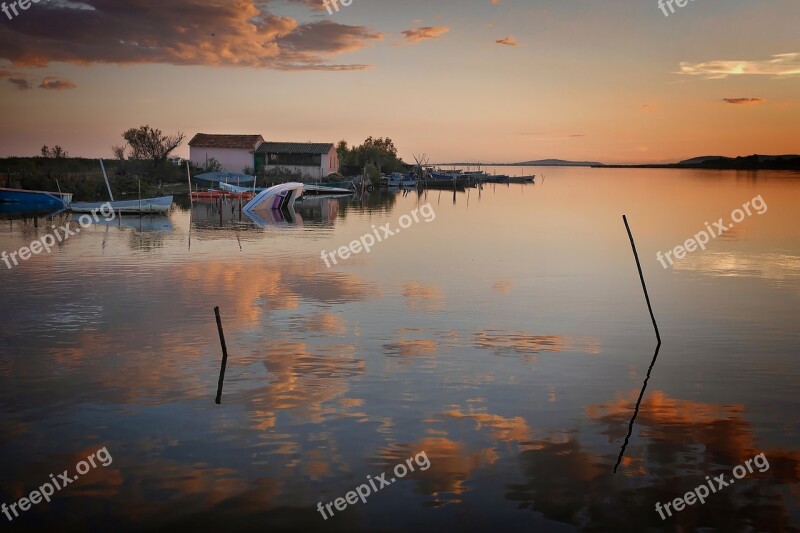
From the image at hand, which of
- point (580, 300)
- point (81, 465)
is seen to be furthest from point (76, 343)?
point (580, 300)

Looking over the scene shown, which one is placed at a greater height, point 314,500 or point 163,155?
point 163,155

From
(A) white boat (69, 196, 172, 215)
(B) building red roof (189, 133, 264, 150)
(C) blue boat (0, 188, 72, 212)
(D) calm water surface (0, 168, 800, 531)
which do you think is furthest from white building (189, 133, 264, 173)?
(D) calm water surface (0, 168, 800, 531)

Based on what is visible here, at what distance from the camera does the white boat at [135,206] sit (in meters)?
40.8

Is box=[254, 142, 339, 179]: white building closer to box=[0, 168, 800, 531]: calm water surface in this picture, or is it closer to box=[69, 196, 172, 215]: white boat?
box=[69, 196, 172, 215]: white boat

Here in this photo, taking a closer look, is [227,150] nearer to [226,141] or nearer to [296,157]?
[226,141]

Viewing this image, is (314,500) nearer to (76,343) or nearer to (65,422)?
(65,422)

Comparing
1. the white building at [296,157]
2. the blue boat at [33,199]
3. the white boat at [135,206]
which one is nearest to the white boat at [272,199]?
the white boat at [135,206]

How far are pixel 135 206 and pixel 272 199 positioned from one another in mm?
8924

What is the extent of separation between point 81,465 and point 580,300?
12658 millimetres

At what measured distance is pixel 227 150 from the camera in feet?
235

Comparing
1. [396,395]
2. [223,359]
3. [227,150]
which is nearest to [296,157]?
[227,150]

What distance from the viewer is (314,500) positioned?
712cm

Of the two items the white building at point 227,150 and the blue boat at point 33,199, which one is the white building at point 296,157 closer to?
the white building at point 227,150

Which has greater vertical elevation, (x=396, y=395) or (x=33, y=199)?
(x=33, y=199)
